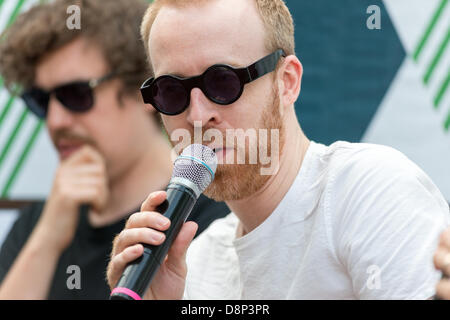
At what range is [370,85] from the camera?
7.61 ft

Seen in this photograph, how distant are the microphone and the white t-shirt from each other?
0.26 m

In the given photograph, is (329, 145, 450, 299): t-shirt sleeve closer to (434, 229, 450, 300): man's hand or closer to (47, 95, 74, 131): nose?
(434, 229, 450, 300): man's hand

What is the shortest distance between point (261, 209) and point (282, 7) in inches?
18.5

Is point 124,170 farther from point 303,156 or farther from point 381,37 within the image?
point 381,37

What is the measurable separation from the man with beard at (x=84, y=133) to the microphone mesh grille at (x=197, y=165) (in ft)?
2.65

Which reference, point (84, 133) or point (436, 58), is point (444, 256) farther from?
point (436, 58)

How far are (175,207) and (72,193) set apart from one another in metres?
0.99

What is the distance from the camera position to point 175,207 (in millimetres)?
877

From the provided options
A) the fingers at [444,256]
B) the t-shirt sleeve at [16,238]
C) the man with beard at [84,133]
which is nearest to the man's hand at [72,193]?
the man with beard at [84,133]

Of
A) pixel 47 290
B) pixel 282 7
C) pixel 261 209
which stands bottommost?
pixel 47 290

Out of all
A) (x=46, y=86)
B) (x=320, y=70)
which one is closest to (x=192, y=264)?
(x=46, y=86)

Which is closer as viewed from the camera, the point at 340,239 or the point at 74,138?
the point at 340,239

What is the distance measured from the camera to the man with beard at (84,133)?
1.81 m

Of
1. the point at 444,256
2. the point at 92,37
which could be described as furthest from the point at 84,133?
the point at 444,256
